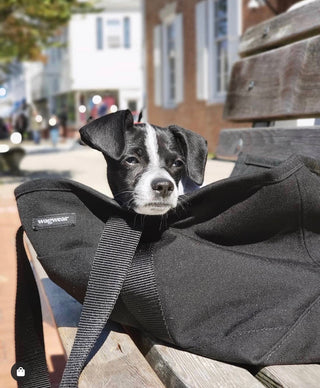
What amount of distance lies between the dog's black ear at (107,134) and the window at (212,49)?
9.70m

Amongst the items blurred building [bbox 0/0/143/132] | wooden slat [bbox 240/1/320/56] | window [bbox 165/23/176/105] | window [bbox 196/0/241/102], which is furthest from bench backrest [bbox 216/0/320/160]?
blurred building [bbox 0/0/143/132]

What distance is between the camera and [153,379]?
1517 millimetres

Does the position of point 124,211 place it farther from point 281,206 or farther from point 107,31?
point 107,31

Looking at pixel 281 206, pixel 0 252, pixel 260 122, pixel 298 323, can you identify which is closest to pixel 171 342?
pixel 298 323

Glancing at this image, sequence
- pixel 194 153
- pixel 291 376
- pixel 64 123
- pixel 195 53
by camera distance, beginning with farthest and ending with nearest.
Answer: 1. pixel 64 123
2. pixel 195 53
3. pixel 194 153
4. pixel 291 376

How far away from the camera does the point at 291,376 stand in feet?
4.47

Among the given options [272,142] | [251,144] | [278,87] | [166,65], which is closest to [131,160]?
[272,142]

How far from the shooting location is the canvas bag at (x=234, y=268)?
1481 millimetres

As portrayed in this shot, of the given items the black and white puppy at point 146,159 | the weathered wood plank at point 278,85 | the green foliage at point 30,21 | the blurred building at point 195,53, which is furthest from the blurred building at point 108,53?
the black and white puppy at point 146,159

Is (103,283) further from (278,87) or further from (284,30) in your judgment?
(284,30)

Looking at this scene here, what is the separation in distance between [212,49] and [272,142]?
9.73m

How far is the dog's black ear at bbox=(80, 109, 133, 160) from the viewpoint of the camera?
2.06 meters

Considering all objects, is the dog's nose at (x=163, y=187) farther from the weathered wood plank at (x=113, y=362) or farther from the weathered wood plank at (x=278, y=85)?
the weathered wood plank at (x=278, y=85)

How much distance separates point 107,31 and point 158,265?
3181 cm
